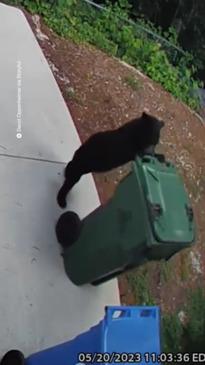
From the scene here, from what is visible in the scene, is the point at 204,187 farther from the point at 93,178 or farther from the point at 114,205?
the point at 114,205

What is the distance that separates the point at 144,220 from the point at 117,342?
2.05 feet

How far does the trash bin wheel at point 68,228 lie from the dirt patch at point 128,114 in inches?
30.1

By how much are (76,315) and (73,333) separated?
0.13 metres

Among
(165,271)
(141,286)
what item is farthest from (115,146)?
(165,271)

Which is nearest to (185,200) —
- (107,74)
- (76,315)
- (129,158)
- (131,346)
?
(129,158)

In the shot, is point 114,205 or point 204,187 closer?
point 114,205

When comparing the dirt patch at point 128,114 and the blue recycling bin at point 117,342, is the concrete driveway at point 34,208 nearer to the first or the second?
the dirt patch at point 128,114

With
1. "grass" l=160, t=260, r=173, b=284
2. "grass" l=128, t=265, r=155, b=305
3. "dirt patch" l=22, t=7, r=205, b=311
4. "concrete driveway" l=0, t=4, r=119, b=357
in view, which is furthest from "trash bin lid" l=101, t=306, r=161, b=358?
"grass" l=160, t=260, r=173, b=284

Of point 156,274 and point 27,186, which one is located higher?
point 27,186

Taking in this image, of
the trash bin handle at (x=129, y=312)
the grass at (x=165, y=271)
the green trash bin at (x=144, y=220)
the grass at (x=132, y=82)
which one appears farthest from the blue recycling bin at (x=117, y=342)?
the grass at (x=132, y=82)

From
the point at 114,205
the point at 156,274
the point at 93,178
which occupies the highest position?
the point at 114,205

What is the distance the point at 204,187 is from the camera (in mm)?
6699

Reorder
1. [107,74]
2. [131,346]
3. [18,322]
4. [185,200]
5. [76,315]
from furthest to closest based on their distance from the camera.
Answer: [107,74] → [76,315] → [18,322] → [185,200] → [131,346]

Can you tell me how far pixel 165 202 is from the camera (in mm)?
3500
